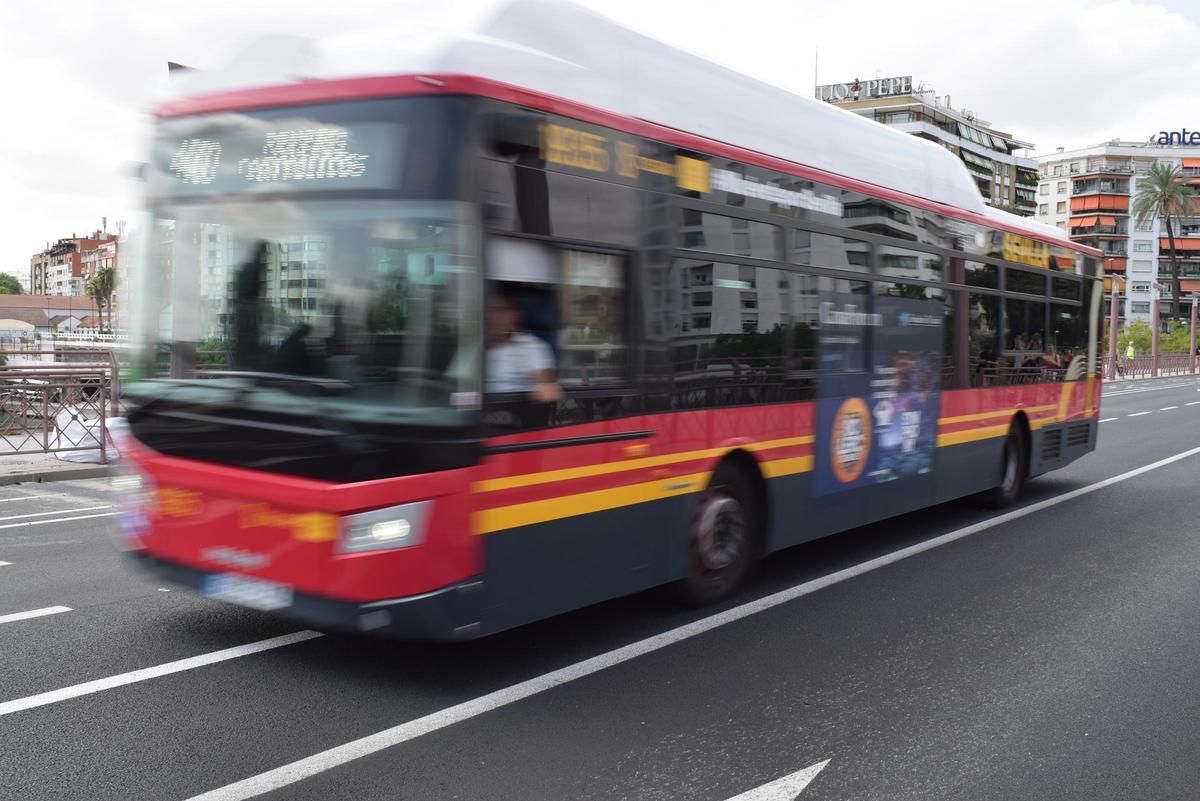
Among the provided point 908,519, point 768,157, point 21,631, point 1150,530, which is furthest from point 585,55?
point 1150,530

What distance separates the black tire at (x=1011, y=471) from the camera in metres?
10.8

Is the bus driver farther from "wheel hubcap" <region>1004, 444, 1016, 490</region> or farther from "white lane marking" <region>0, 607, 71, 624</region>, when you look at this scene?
"wheel hubcap" <region>1004, 444, 1016, 490</region>

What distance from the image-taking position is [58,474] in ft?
44.3

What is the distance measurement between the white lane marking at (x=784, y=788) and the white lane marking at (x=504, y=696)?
4.42 ft

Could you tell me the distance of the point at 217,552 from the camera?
501 centimetres

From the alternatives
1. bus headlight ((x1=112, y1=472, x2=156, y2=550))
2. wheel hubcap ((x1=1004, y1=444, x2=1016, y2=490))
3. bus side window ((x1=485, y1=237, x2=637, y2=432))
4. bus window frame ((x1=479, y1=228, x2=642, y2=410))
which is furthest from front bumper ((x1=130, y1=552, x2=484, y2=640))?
wheel hubcap ((x1=1004, y1=444, x2=1016, y2=490))

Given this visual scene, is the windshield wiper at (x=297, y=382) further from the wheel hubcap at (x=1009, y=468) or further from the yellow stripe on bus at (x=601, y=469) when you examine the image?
the wheel hubcap at (x=1009, y=468)

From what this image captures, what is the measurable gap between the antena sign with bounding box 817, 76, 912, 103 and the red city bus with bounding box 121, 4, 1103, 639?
110924 millimetres

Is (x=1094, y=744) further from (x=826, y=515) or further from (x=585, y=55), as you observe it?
(x=585, y=55)

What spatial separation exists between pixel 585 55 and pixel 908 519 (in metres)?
6.45

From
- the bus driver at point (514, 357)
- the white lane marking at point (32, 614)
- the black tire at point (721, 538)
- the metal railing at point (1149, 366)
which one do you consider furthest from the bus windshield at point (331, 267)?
the metal railing at point (1149, 366)

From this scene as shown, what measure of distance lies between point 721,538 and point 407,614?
2.53 meters

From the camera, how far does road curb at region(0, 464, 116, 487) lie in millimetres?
13125

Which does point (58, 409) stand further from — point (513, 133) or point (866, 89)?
point (866, 89)
